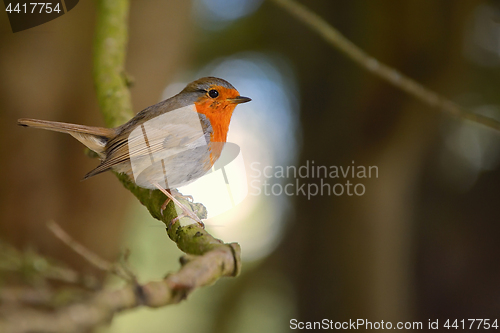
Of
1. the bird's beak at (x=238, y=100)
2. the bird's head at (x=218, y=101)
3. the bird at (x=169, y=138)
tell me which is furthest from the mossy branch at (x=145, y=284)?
the bird's beak at (x=238, y=100)

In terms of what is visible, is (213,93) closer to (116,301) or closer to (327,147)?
(116,301)

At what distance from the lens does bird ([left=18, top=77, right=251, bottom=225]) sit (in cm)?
180

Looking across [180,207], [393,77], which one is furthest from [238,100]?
[393,77]

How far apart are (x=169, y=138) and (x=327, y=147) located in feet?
10.6

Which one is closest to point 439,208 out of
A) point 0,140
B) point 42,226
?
point 42,226

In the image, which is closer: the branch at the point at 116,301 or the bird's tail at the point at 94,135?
the branch at the point at 116,301

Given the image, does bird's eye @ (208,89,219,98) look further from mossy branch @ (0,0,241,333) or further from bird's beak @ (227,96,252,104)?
mossy branch @ (0,0,241,333)

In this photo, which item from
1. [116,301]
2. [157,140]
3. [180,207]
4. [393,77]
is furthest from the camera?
[393,77]

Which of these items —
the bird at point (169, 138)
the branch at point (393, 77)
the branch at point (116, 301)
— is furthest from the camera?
the branch at point (393, 77)

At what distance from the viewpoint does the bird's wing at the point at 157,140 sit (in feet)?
5.96

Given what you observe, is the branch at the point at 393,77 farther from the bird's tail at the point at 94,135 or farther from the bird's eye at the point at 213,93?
the bird's tail at the point at 94,135

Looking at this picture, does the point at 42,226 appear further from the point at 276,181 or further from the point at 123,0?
the point at 276,181

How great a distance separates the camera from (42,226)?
130 inches

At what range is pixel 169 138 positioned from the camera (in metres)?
1.92
